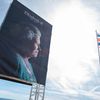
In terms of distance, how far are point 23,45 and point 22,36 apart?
22.5 inches

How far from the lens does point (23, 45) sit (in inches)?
405

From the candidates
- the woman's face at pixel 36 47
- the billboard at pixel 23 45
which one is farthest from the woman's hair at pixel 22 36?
the woman's face at pixel 36 47

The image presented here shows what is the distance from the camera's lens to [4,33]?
30.5 feet

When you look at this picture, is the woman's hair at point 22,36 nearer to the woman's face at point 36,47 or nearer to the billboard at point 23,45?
the billboard at point 23,45

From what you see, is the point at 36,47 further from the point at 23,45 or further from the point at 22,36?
the point at 22,36

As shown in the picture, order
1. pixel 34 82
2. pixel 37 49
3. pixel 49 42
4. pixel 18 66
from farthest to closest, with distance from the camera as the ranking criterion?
pixel 49 42 → pixel 37 49 → pixel 34 82 → pixel 18 66

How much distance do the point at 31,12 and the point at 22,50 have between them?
2923 millimetres

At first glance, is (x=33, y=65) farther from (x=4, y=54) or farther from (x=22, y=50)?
(x=4, y=54)

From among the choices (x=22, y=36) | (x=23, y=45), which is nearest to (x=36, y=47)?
(x=23, y=45)

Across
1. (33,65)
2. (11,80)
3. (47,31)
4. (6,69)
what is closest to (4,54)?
(6,69)

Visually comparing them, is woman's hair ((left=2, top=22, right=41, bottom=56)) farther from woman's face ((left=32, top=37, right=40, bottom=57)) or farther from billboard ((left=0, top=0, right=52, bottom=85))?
woman's face ((left=32, top=37, right=40, bottom=57))

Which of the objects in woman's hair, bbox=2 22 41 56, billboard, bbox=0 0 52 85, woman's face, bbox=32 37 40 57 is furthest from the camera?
woman's face, bbox=32 37 40 57

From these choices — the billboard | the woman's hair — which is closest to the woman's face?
the billboard

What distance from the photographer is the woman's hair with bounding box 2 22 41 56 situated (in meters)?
9.68
